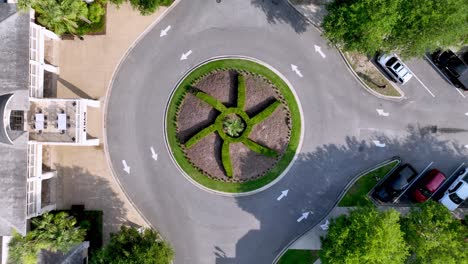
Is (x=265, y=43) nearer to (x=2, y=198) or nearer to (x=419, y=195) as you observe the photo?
(x=419, y=195)

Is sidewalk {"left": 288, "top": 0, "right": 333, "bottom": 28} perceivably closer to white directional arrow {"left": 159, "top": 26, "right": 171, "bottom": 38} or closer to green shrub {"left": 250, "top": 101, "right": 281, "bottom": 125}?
green shrub {"left": 250, "top": 101, "right": 281, "bottom": 125}

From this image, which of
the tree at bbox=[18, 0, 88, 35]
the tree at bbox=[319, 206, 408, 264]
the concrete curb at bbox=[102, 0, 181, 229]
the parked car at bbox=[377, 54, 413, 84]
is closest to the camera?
the tree at bbox=[319, 206, 408, 264]

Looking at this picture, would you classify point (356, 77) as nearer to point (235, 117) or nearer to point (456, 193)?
point (235, 117)

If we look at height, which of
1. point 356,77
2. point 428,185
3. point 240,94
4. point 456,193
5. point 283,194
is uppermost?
point 240,94

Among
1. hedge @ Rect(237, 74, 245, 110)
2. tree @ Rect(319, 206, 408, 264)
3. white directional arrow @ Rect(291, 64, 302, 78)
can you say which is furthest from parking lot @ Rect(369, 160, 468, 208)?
hedge @ Rect(237, 74, 245, 110)

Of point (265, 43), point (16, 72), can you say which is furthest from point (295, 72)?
point (16, 72)

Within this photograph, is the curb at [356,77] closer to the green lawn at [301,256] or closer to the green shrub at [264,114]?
the green shrub at [264,114]

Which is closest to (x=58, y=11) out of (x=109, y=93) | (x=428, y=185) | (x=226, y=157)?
(x=109, y=93)
